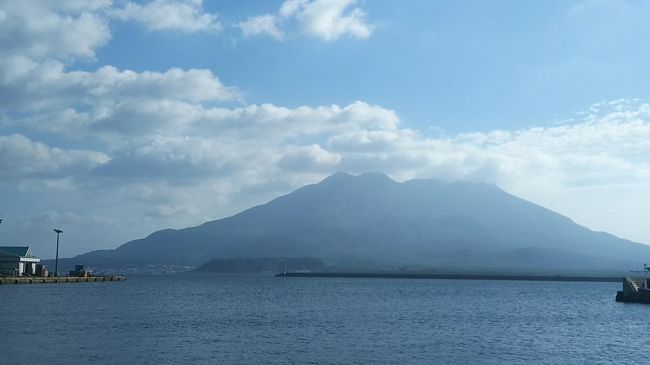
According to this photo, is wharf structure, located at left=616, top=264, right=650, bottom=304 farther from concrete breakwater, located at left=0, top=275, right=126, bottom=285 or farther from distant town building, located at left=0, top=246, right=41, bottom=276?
distant town building, located at left=0, top=246, right=41, bottom=276

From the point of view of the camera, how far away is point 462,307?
7294cm

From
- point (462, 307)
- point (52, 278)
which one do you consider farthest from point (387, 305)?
point (52, 278)

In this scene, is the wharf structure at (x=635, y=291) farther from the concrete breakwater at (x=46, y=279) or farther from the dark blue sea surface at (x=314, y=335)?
the concrete breakwater at (x=46, y=279)

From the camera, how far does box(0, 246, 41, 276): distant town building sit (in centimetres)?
11809

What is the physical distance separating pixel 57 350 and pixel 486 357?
73.4 ft

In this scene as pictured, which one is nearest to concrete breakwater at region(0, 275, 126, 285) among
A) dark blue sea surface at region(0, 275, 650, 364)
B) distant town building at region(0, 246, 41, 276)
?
distant town building at region(0, 246, 41, 276)

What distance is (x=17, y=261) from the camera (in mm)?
119062

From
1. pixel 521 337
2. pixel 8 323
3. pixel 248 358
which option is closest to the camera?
pixel 248 358

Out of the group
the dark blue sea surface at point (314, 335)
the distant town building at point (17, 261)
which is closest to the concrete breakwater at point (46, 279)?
the distant town building at point (17, 261)

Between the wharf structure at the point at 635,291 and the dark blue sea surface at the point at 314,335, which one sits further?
the wharf structure at the point at 635,291

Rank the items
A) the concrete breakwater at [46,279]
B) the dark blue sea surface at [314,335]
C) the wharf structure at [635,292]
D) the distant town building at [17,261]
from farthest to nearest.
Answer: the distant town building at [17,261]
the concrete breakwater at [46,279]
the wharf structure at [635,292]
the dark blue sea surface at [314,335]

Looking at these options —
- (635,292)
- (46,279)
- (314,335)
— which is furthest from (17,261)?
(635,292)

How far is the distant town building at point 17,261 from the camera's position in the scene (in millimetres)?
118088

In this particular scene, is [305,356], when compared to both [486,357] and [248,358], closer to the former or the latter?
[248,358]
